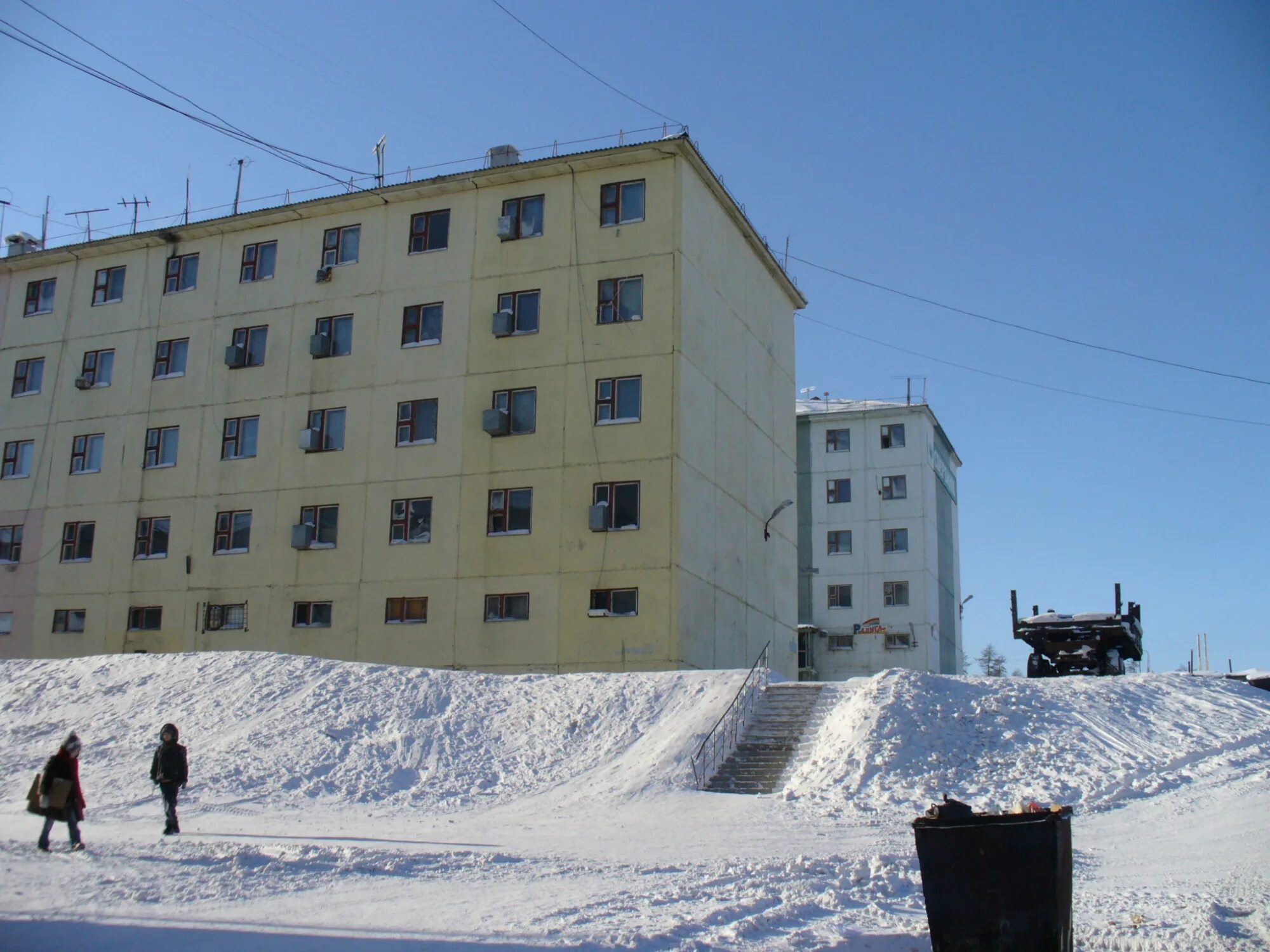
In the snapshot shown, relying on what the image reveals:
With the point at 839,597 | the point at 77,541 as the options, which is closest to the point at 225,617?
the point at 77,541

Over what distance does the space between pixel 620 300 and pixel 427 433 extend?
6.43 m

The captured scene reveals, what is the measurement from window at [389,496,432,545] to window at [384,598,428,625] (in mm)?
1588

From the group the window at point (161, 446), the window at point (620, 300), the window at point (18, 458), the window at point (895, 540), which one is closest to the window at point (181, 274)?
the window at point (161, 446)

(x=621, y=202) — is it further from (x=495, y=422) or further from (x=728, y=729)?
(x=728, y=729)

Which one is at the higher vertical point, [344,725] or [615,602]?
[615,602]

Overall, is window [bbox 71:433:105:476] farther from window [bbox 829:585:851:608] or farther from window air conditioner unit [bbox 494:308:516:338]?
window [bbox 829:585:851:608]

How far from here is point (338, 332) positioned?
121 feet

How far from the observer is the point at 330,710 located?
24.6 meters

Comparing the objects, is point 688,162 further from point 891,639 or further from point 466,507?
point 891,639

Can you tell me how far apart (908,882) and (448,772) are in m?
10.7

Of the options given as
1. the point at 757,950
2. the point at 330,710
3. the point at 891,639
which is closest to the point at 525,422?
the point at 330,710

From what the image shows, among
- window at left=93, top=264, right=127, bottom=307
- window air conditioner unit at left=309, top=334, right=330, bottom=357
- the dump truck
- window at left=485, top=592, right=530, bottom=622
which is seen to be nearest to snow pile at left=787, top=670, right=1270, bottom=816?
the dump truck

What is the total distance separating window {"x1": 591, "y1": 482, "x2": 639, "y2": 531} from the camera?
32062 millimetres

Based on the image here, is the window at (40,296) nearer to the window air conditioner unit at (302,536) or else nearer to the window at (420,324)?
the window air conditioner unit at (302,536)
